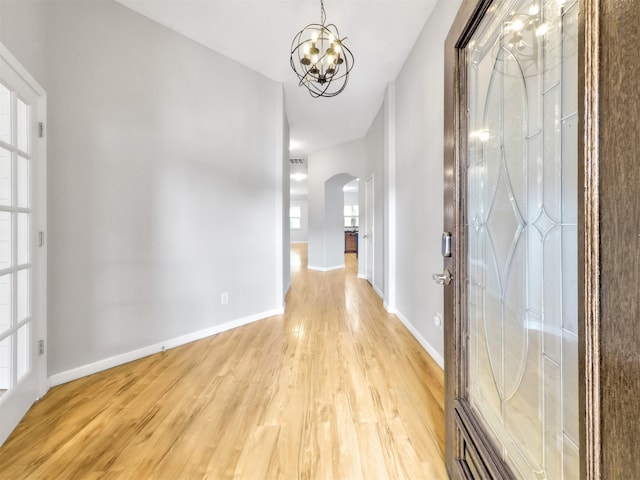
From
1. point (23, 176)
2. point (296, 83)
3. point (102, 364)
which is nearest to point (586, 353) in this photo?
point (23, 176)

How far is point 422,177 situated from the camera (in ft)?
7.74

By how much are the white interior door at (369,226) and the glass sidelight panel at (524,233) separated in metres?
3.80

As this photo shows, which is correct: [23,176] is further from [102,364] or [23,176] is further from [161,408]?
[161,408]

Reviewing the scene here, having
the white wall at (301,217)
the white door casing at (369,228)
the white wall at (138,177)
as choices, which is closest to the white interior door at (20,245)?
the white wall at (138,177)

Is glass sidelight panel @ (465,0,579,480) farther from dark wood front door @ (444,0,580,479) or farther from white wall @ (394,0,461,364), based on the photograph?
white wall @ (394,0,461,364)

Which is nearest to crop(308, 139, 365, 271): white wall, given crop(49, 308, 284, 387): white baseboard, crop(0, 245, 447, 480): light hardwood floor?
crop(49, 308, 284, 387): white baseboard

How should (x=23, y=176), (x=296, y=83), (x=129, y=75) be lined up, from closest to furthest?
(x=23, y=176), (x=129, y=75), (x=296, y=83)

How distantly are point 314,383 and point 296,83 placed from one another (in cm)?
323

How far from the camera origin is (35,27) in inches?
62.5

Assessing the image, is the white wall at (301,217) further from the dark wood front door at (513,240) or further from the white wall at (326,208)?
the dark wood front door at (513,240)

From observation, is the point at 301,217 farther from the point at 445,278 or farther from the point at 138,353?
the point at 445,278

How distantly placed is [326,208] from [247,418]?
489 centimetres

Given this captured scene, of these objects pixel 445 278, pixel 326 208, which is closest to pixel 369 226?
pixel 326 208

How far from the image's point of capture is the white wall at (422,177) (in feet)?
6.66
